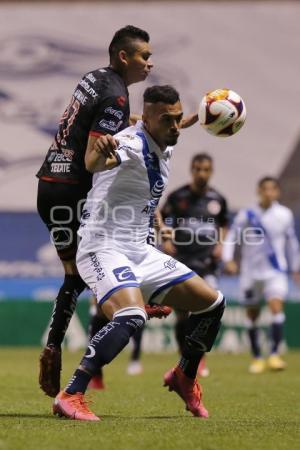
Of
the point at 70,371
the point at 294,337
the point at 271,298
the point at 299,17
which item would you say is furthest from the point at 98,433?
the point at 299,17

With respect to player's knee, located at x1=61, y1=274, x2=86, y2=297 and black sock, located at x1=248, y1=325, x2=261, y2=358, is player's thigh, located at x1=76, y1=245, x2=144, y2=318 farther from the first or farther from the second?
black sock, located at x1=248, y1=325, x2=261, y2=358

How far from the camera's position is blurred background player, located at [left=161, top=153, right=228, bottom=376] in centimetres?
1193

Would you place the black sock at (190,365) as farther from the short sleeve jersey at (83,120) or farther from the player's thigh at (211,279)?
the player's thigh at (211,279)

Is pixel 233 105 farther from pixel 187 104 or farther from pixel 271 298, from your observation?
pixel 187 104

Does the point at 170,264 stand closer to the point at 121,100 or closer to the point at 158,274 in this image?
the point at 158,274

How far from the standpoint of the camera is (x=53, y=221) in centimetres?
688

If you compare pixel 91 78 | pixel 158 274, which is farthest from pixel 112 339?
pixel 91 78

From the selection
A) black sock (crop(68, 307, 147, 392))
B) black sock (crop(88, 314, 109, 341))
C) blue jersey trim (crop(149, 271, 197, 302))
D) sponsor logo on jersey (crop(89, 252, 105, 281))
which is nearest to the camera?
black sock (crop(68, 307, 147, 392))

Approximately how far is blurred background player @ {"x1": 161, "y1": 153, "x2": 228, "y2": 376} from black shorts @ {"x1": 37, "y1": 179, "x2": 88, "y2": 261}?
16.3 ft

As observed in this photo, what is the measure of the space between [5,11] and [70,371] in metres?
12.5

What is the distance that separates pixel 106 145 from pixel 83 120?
948 millimetres

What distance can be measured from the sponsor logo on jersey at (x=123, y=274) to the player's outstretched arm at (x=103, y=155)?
64 centimetres

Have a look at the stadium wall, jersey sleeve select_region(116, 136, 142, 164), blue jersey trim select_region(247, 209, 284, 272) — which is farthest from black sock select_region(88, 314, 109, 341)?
the stadium wall

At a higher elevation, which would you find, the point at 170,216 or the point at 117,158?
the point at 117,158
